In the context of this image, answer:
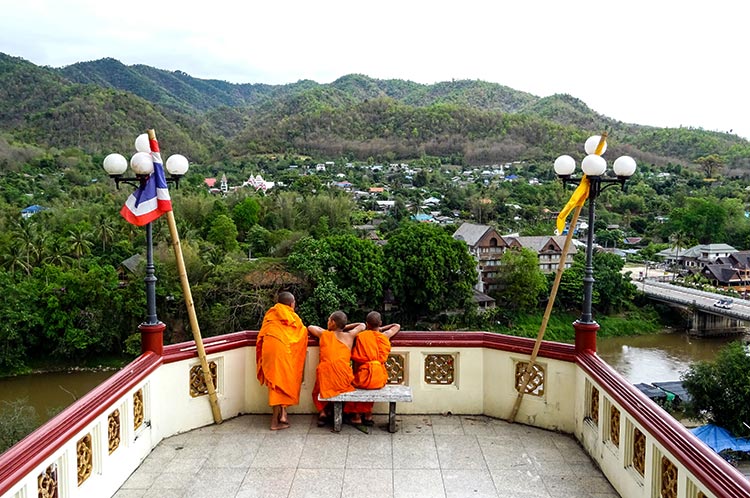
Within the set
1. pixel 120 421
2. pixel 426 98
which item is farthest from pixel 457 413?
pixel 426 98

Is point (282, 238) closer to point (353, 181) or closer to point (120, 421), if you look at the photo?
point (120, 421)

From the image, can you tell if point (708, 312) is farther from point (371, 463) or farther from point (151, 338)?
point (151, 338)

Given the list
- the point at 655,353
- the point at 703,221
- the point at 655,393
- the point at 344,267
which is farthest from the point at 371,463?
the point at 703,221

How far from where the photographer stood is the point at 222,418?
5.55 meters

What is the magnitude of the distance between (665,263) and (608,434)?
54.1 metres

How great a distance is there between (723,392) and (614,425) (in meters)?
19.7

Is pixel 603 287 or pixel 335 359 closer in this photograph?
pixel 335 359

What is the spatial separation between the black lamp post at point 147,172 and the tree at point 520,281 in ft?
105

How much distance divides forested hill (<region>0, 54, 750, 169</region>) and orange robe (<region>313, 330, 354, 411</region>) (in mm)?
87631

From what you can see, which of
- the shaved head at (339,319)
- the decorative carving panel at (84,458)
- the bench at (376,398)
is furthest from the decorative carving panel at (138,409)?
the shaved head at (339,319)

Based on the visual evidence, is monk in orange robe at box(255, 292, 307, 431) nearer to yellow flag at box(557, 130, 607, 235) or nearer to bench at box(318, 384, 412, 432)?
bench at box(318, 384, 412, 432)

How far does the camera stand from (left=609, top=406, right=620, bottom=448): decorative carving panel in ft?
14.3

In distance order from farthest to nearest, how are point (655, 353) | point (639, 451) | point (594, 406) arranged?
1. point (655, 353)
2. point (594, 406)
3. point (639, 451)

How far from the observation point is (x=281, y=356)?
5191mm
